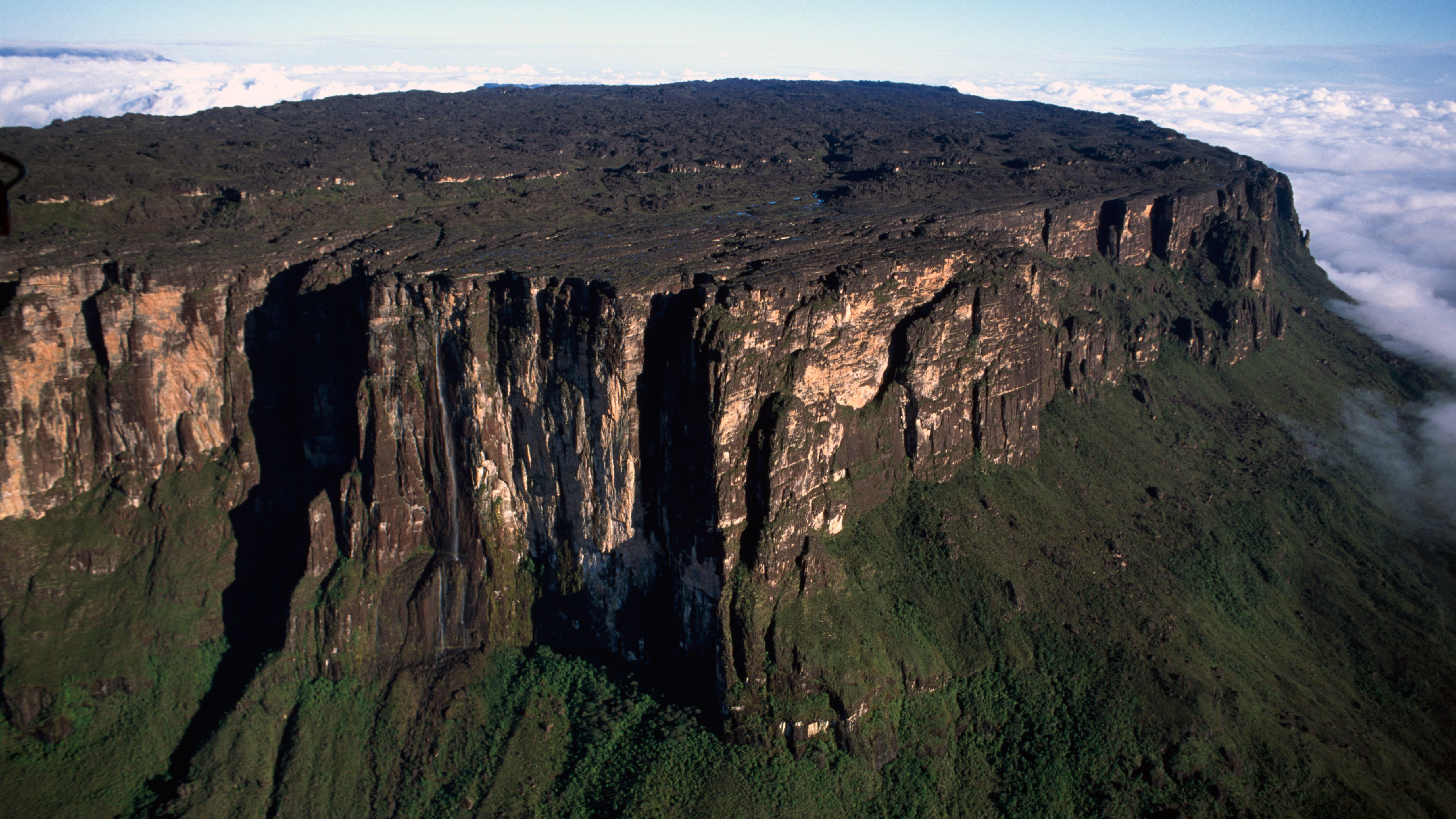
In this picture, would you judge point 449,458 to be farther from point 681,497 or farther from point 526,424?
point 681,497

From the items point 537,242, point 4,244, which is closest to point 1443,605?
point 537,242

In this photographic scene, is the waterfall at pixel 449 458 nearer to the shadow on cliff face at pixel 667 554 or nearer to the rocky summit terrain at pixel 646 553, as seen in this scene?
the rocky summit terrain at pixel 646 553

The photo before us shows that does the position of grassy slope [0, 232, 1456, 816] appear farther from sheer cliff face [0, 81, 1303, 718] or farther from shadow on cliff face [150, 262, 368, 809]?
sheer cliff face [0, 81, 1303, 718]

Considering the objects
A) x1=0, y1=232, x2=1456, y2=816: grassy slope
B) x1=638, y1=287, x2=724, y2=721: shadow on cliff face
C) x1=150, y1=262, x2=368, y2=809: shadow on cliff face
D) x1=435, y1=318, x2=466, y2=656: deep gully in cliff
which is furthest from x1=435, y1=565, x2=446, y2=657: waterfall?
x1=638, y1=287, x2=724, y2=721: shadow on cliff face

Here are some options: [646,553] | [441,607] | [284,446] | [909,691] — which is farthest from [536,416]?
[909,691]

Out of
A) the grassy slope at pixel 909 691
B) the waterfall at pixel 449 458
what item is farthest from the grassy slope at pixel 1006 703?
the waterfall at pixel 449 458
